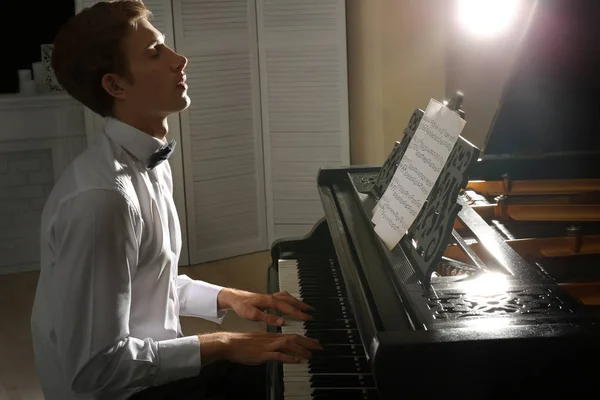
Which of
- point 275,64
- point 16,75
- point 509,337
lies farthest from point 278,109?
point 509,337

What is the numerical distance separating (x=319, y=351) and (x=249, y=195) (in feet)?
10.9

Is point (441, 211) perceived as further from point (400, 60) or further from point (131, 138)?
point (400, 60)

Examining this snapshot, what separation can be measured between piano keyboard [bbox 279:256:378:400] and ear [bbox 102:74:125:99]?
0.64 m

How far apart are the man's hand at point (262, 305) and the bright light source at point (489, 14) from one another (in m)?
2.04

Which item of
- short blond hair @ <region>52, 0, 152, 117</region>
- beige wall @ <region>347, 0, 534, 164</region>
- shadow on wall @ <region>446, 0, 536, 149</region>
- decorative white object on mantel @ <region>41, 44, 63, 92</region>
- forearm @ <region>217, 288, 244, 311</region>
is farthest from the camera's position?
decorative white object on mantel @ <region>41, 44, 63, 92</region>

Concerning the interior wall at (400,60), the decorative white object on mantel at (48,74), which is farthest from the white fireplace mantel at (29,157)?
the interior wall at (400,60)

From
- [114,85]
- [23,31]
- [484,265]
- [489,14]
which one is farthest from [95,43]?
[23,31]

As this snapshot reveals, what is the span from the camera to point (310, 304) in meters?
1.95

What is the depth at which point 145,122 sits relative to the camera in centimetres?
183

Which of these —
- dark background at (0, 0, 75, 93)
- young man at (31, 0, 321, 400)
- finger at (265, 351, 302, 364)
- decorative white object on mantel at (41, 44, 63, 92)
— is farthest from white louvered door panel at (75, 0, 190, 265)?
finger at (265, 351, 302, 364)

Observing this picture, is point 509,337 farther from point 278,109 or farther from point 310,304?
point 278,109

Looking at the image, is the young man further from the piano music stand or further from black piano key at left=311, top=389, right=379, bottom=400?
the piano music stand

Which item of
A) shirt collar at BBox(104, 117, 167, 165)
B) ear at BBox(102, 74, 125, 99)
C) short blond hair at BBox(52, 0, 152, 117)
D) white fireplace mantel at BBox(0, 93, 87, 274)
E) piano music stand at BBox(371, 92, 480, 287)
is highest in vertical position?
short blond hair at BBox(52, 0, 152, 117)

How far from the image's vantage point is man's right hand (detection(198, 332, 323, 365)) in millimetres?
1622
